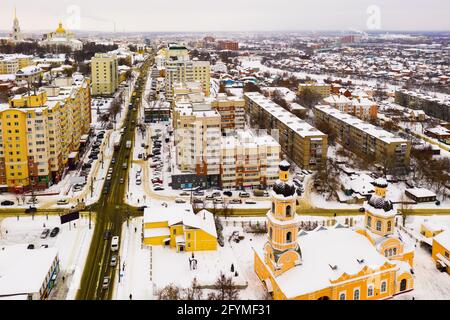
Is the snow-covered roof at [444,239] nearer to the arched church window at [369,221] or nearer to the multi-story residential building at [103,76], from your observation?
the arched church window at [369,221]

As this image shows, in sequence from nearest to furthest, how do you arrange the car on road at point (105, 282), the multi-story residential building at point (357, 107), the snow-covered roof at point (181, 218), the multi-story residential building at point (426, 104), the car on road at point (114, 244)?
the car on road at point (105, 282)
the car on road at point (114, 244)
the snow-covered roof at point (181, 218)
the multi-story residential building at point (357, 107)
the multi-story residential building at point (426, 104)

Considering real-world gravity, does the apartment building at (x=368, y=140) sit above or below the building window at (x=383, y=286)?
above

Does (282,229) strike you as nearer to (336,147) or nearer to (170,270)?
(170,270)

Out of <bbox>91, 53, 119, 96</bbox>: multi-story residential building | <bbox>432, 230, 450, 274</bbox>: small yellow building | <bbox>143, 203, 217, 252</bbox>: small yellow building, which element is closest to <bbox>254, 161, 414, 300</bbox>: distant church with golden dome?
<bbox>432, 230, 450, 274</bbox>: small yellow building

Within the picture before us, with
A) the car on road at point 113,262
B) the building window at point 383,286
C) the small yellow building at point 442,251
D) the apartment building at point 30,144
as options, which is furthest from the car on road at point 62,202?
the small yellow building at point 442,251

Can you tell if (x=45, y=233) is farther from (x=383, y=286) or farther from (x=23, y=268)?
(x=383, y=286)

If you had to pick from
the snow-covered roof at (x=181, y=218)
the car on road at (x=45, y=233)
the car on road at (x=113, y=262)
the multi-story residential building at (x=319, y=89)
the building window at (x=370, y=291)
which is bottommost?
the building window at (x=370, y=291)

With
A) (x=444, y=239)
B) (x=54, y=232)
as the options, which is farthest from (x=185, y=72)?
(x=444, y=239)
